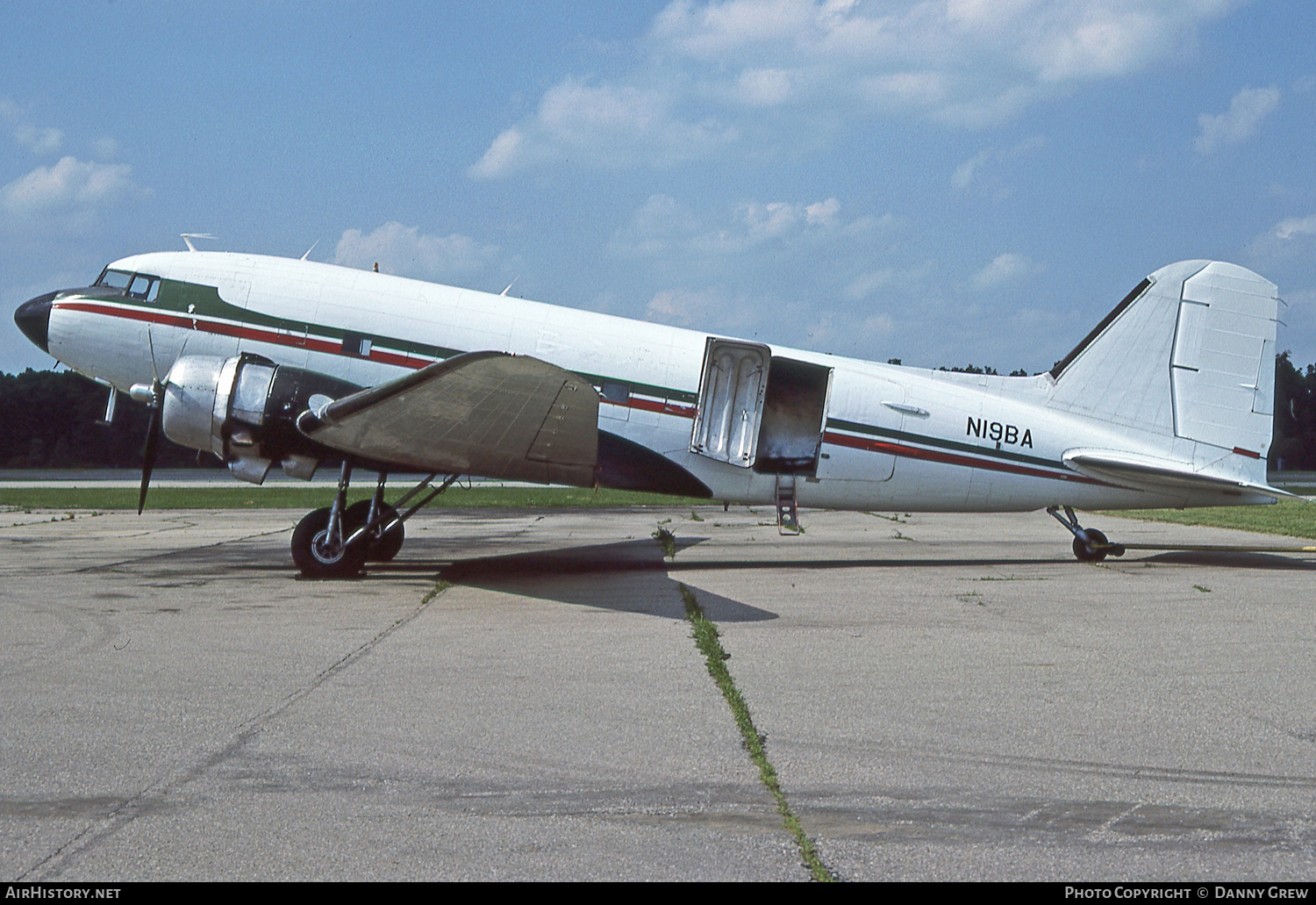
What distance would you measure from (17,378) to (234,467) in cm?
6527

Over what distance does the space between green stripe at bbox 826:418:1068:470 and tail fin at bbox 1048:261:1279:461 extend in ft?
3.39

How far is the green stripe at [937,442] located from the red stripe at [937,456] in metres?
0.08

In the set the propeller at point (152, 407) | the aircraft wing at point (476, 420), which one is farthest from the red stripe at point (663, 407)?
the propeller at point (152, 407)

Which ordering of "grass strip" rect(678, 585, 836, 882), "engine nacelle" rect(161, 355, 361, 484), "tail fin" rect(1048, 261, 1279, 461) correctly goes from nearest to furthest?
"grass strip" rect(678, 585, 836, 882)
"engine nacelle" rect(161, 355, 361, 484)
"tail fin" rect(1048, 261, 1279, 461)

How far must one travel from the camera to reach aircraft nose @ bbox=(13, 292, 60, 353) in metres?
13.3

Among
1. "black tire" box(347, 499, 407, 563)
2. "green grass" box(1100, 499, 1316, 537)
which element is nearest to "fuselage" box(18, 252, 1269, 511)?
"black tire" box(347, 499, 407, 563)

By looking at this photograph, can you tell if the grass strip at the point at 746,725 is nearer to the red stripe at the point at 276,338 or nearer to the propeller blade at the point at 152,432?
the red stripe at the point at 276,338

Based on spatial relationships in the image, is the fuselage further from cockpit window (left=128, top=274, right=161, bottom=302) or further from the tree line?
the tree line

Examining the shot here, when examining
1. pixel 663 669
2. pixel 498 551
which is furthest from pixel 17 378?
pixel 663 669

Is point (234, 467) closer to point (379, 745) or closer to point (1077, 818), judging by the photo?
point (379, 745)

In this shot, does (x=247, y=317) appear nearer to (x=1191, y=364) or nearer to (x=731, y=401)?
(x=731, y=401)

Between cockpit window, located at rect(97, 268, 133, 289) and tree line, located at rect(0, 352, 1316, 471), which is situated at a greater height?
cockpit window, located at rect(97, 268, 133, 289)

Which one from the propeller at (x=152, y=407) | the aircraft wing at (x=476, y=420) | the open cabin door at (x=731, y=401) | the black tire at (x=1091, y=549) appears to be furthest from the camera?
the black tire at (x=1091, y=549)

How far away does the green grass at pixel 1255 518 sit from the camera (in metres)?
20.1
